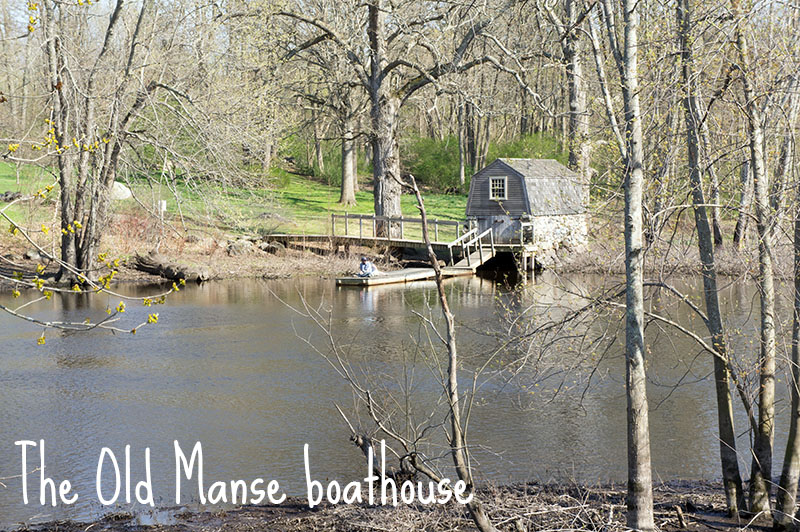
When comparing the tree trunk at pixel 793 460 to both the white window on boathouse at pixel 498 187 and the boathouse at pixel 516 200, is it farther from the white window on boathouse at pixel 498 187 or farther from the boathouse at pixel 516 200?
the white window on boathouse at pixel 498 187

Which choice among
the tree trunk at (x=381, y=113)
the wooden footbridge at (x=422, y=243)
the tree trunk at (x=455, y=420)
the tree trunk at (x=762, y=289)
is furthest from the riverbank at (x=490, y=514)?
the tree trunk at (x=381, y=113)

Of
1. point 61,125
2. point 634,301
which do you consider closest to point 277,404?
point 634,301

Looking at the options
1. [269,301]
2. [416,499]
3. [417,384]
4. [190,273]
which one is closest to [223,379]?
[417,384]

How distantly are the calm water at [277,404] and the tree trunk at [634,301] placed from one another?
93 cm

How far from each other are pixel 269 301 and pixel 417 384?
11.0 metres

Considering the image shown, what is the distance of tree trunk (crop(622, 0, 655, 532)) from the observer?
7266 millimetres

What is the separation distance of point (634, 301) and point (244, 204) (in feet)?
98.6

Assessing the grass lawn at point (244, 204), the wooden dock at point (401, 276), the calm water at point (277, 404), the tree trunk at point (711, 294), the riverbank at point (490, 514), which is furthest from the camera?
the wooden dock at point (401, 276)

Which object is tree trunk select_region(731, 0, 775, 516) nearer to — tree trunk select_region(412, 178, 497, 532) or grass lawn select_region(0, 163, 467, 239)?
tree trunk select_region(412, 178, 497, 532)

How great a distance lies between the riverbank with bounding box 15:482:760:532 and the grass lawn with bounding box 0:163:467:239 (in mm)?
13024

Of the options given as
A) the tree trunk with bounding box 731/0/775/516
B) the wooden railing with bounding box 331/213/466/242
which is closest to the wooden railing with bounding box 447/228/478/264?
the wooden railing with bounding box 331/213/466/242

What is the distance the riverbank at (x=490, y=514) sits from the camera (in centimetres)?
782

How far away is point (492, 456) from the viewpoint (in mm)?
11039

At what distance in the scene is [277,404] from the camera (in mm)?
13594
